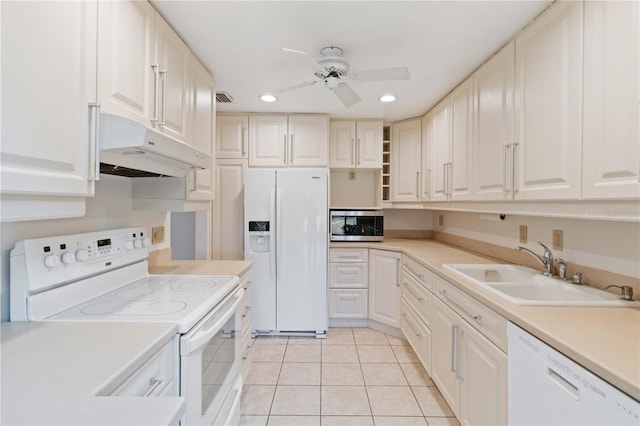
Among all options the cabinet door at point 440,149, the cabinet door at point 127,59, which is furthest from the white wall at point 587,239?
the cabinet door at point 127,59

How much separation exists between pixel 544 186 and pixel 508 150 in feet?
1.15

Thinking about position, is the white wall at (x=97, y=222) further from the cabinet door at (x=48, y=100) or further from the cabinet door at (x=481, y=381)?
the cabinet door at (x=481, y=381)

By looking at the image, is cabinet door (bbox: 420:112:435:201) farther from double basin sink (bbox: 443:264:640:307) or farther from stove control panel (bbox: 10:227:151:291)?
stove control panel (bbox: 10:227:151:291)

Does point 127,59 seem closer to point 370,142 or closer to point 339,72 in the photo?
point 339,72

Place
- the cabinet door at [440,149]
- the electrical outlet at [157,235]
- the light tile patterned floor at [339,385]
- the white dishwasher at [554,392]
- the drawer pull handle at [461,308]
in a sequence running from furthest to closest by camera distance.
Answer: the cabinet door at [440,149] → the electrical outlet at [157,235] → the light tile patterned floor at [339,385] → the drawer pull handle at [461,308] → the white dishwasher at [554,392]

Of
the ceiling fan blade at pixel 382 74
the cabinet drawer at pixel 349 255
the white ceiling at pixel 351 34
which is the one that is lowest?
the cabinet drawer at pixel 349 255

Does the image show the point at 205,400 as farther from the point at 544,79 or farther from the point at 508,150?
the point at 544,79

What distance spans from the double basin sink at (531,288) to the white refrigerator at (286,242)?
1342 mm

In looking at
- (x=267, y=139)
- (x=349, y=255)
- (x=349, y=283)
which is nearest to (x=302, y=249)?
(x=349, y=255)

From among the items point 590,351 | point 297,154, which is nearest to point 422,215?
point 297,154

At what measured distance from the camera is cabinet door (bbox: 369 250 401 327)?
2.92 m

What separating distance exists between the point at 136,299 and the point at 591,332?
1737 mm

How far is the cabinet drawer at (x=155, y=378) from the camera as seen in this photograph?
32.0 inches

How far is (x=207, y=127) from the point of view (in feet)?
7.00
